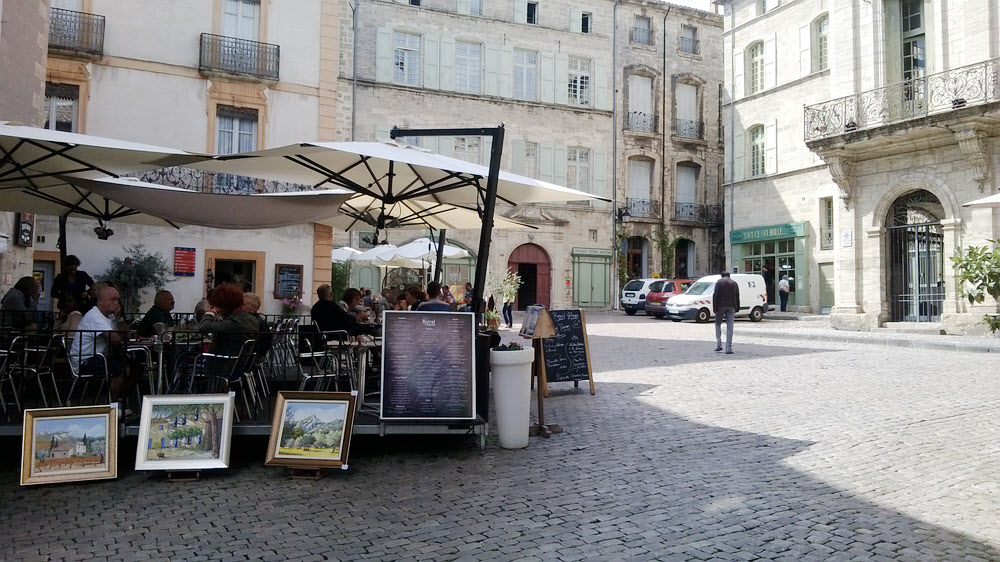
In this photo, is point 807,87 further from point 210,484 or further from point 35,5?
point 210,484

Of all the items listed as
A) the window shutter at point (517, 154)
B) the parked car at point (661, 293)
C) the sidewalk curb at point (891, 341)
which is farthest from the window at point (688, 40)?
the sidewalk curb at point (891, 341)

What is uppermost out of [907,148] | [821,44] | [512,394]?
[821,44]

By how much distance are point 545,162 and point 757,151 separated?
28.2 feet

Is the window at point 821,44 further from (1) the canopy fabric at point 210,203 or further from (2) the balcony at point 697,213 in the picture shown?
(1) the canopy fabric at point 210,203

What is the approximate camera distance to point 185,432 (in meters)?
5.30

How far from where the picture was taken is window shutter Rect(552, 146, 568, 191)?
3075 cm

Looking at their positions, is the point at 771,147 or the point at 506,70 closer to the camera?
the point at 771,147

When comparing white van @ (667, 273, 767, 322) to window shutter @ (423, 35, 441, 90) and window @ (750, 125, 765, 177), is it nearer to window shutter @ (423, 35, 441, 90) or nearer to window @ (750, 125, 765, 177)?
window @ (750, 125, 765, 177)

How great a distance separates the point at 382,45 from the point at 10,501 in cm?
2567

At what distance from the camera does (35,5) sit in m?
11.2

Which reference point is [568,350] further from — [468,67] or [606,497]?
[468,67]

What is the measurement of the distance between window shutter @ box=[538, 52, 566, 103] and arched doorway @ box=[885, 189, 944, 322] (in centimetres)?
1600

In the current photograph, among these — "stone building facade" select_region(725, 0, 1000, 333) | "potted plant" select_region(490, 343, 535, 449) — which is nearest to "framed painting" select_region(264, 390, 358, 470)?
"potted plant" select_region(490, 343, 535, 449)

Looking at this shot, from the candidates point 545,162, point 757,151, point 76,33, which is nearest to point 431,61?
point 545,162
